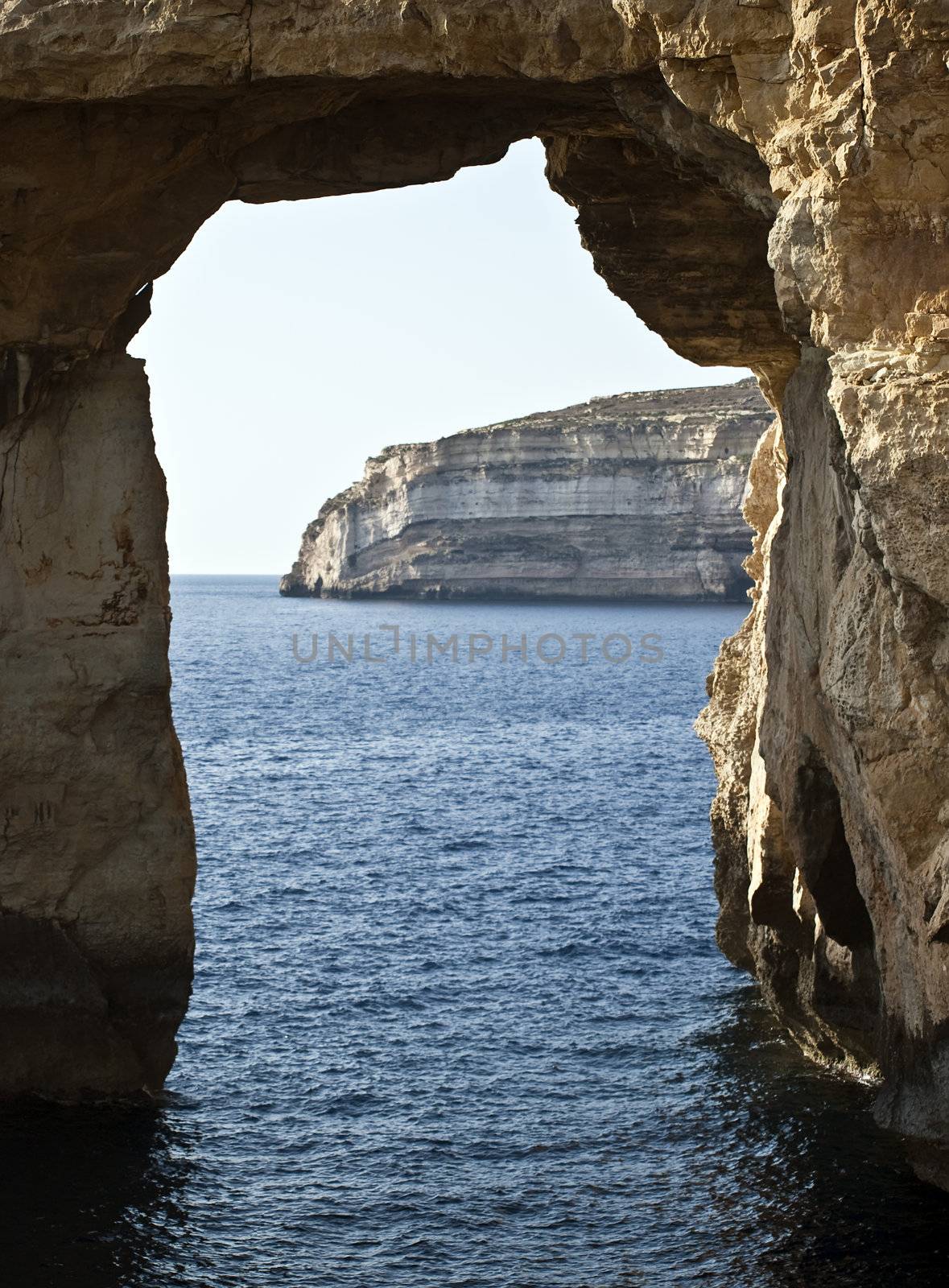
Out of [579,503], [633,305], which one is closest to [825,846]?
[633,305]

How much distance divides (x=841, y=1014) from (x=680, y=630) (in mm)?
85009

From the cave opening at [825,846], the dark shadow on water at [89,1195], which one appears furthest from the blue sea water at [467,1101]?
the cave opening at [825,846]

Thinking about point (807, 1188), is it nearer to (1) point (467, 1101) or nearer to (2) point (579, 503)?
(1) point (467, 1101)

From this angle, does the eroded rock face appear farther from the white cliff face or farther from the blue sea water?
the white cliff face

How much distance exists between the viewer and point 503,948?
2523 cm

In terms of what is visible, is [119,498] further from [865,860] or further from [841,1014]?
[841,1014]

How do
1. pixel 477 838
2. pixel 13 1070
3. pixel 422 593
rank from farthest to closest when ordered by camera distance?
pixel 422 593 < pixel 477 838 < pixel 13 1070

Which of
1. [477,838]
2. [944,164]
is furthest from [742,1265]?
[477,838]

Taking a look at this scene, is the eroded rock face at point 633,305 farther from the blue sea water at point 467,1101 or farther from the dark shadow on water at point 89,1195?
the blue sea water at point 467,1101

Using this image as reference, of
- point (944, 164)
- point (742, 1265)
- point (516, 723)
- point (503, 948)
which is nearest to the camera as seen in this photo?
point (944, 164)

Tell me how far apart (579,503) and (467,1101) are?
107 metres

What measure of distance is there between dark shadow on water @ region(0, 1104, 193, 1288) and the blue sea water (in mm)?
40

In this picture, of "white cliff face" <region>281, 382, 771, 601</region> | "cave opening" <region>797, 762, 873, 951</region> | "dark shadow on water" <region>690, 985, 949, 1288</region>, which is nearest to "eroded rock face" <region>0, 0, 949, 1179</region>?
"cave opening" <region>797, 762, 873, 951</region>

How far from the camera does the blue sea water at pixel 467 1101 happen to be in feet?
50.1
